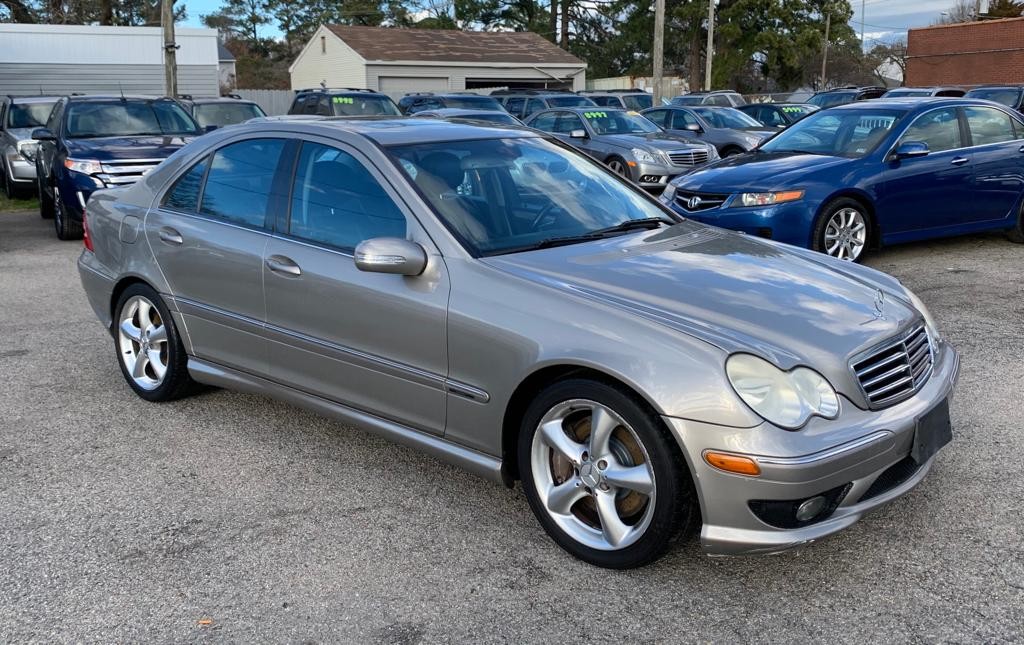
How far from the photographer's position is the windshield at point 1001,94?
58.1ft

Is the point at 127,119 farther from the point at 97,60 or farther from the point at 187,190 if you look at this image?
the point at 97,60

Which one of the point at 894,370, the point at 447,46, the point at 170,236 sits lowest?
the point at 894,370

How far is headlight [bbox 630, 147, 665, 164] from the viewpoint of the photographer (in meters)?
14.6

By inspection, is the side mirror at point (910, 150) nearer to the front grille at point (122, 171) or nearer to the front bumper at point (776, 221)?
the front bumper at point (776, 221)

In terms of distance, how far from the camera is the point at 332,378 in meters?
4.20

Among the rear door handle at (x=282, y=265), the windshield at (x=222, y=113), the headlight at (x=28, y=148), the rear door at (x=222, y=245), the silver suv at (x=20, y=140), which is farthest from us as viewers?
the windshield at (x=222, y=113)

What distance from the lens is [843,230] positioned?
8.53m

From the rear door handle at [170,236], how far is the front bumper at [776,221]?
484cm

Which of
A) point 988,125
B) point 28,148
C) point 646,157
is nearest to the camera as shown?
point 988,125

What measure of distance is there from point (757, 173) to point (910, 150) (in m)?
1.38

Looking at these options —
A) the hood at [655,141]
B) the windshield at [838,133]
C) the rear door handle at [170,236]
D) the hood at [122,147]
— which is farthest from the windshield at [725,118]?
the rear door handle at [170,236]

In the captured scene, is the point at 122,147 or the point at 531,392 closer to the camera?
the point at 531,392

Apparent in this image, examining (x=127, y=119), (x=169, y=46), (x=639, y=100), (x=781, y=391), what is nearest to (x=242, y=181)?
(x=781, y=391)

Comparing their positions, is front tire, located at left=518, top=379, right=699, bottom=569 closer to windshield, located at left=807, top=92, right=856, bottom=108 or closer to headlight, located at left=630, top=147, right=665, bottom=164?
headlight, located at left=630, top=147, right=665, bottom=164
